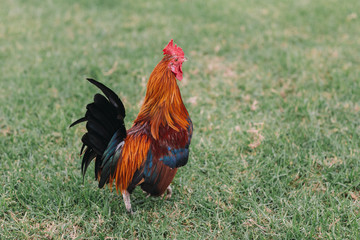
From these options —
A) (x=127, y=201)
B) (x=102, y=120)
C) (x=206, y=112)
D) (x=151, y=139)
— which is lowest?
(x=127, y=201)

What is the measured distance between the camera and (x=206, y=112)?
3.82 m

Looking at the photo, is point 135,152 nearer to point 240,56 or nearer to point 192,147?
point 192,147

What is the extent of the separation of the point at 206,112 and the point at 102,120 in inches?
74.7

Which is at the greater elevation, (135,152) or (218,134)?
(135,152)

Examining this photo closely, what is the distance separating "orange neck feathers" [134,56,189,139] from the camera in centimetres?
221

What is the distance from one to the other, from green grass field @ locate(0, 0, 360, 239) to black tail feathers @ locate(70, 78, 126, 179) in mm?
697

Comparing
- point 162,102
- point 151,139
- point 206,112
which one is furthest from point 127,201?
point 206,112

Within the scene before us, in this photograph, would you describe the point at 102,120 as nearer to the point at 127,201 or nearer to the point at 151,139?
the point at 151,139

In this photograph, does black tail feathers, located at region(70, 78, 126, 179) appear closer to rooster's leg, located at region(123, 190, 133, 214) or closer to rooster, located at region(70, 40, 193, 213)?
rooster, located at region(70, 40, 193, 213)

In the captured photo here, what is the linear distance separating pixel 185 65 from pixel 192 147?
1790 mm

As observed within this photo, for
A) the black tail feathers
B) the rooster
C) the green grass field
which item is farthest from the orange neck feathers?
the green grass field

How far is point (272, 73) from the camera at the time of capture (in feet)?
14.9

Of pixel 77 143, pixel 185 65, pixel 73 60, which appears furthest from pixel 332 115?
pixel 73 60

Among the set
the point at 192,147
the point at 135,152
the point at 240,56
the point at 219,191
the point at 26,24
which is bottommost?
the point at 219,191
